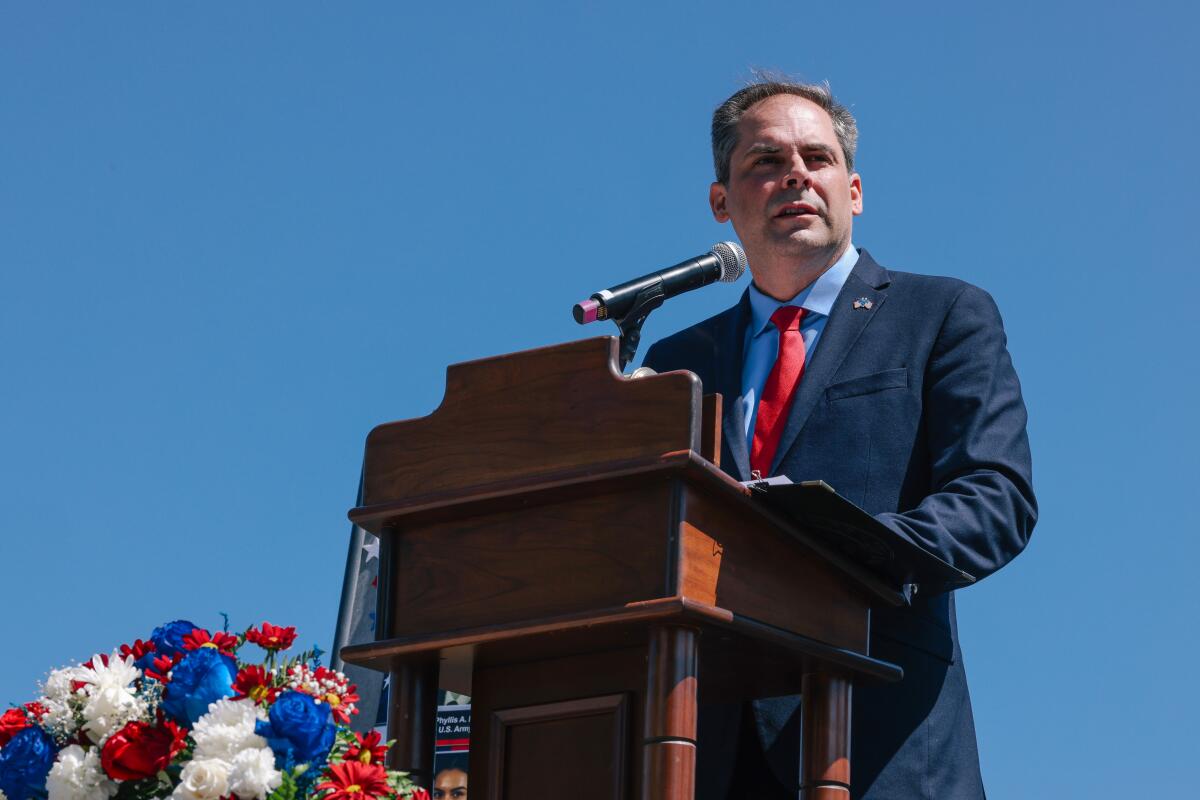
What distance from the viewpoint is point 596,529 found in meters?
3.10

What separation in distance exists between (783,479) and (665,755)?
529 millimetres

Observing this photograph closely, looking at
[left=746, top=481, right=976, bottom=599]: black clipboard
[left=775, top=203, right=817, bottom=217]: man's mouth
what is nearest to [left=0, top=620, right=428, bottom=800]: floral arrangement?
[left=746, top=481, right=976, bottom=599]: black clipboard

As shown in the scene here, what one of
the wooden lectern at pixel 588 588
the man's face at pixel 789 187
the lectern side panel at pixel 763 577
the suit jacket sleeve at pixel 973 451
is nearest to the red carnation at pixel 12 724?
the wooden lectern at pixel 588 588

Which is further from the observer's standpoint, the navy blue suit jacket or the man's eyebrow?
the man's eyebrow

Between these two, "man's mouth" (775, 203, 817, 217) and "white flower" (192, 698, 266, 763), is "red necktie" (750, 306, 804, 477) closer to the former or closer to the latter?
"man's mouth" (775, 203, 817, 217)

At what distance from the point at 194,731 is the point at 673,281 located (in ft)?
6.68

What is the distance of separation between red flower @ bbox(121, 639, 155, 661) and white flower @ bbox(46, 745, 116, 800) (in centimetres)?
21

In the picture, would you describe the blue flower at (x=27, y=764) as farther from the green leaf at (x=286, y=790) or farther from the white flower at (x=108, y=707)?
the green leaf at (x=286, y=790)

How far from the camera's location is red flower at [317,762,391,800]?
2.76 metres

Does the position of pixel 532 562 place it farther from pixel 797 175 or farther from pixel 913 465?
pixel 797 175

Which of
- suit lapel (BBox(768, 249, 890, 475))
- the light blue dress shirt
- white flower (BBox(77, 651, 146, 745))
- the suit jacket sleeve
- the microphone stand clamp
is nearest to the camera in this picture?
white flower (BBox(77, 651, 146, 745))

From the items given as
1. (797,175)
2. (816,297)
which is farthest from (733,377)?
(797,175)

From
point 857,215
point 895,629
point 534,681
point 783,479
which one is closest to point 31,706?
point 534,681

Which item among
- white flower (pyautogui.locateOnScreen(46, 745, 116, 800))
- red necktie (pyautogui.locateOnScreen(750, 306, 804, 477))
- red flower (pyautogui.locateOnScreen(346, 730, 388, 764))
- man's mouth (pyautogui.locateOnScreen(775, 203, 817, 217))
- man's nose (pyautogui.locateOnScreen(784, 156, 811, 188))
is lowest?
white flower (pyautogui.locateOnScreen(46, 745, 116, 800))
